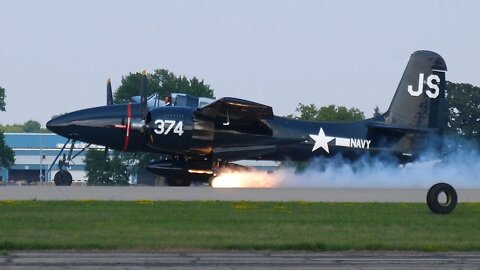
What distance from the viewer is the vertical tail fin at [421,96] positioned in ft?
151

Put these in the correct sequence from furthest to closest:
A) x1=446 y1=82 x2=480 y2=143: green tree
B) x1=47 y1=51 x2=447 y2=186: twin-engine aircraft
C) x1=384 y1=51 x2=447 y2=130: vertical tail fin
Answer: x1=446 y1=82 x2=480 y2=143: green tree, x1=384 y1=51 x2=447 y2=130: vertical tail fin, x1=47 y1=51 x2=447 y2=186: twin-engine aircraft

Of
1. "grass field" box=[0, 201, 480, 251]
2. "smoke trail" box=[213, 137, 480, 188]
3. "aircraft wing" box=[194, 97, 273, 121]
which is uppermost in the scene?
"aircraft wing" box=[194, 97, 273, 121]

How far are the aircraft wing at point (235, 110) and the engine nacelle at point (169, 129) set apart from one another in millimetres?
613

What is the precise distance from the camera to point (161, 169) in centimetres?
4297

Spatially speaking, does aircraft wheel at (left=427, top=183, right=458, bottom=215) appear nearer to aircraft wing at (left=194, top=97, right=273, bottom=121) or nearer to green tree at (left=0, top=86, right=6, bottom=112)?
aircraft wing at (left=194, top=97, right=273, bottom=121)

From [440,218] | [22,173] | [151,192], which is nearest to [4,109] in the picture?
[22,173]

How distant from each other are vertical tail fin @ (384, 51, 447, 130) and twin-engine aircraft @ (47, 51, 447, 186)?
0.13 ft

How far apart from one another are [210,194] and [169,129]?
739 centimetres

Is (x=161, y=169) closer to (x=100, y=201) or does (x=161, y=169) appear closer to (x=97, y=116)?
(x=97, y=116)

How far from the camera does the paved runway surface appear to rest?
18.2 metres

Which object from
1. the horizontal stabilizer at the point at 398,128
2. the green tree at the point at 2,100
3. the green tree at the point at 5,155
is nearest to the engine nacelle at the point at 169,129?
the horizontal stabilizer at the point at 398,128

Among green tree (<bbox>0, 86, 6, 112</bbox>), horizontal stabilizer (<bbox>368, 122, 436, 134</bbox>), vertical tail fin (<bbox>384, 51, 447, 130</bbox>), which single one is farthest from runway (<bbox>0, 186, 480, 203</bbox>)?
green tree (<bbox>0, 86, 6, 112</bbox>)

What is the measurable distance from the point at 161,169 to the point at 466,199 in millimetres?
11943

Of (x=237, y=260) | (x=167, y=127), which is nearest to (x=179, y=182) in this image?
(x=167, y=127)
